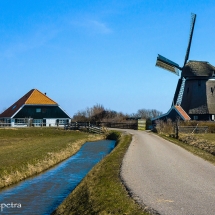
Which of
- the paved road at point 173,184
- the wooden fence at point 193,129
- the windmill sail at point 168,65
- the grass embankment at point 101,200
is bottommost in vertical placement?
the grass embankment at point 101,200

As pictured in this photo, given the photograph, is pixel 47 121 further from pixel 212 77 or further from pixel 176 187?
pixel 176 187

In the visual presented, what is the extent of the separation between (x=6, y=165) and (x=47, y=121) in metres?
44.6

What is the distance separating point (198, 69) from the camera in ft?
167

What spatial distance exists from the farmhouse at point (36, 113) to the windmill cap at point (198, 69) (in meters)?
21.1

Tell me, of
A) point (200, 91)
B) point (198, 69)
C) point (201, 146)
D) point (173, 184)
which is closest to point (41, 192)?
Answer: point (173, 184)

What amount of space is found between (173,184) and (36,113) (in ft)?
168

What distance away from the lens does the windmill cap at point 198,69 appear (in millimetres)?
50500

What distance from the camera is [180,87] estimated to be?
177 feet

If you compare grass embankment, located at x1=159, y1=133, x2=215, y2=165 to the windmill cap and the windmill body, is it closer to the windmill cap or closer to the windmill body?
the windmill body

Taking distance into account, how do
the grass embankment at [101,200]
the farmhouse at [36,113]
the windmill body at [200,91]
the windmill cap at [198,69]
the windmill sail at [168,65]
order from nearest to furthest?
the grass embankment at [101,200] < the windmill body at [200,91] < the windmill cap at [198,69] < the windmill sail at [168,65] < the farmhouse at [36,113]

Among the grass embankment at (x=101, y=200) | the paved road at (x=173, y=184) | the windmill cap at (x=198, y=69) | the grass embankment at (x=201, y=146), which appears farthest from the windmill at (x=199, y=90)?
the grass embankment at (x=101, y=200)

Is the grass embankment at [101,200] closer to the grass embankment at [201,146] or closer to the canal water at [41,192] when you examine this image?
the canal water at [41,192]

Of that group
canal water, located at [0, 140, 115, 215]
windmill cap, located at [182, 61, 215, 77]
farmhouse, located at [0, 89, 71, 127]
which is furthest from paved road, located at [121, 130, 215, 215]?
farmhouse, located at [0, 89, 71, 127]

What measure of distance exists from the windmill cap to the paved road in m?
35.5
